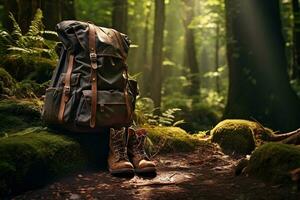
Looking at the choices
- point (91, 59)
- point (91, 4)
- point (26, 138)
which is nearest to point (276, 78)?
point (91, 59)

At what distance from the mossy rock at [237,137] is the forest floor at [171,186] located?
3.04 feet

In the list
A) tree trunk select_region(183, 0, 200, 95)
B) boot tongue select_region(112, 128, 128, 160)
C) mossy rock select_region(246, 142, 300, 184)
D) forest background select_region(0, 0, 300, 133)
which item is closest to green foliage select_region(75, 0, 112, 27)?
tree trunk select_region(183, 0, 200, 95)

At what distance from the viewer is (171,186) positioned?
12.9ft

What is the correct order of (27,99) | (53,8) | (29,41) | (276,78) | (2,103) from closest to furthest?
(2,103)
(27,99)
(29,41)
(53,8)
(276,78)

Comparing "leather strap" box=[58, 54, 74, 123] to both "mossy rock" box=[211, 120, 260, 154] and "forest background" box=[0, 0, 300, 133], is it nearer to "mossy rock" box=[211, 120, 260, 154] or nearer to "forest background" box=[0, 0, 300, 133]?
"forest background" box=[0, 0, 300, 133]

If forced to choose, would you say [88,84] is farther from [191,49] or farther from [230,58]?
[191,49]

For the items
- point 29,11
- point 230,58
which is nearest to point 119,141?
point 29,11

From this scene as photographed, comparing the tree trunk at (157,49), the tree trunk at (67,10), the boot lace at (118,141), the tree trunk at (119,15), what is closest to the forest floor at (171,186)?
the boot lace at (118,141)

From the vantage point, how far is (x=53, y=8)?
7836 mm

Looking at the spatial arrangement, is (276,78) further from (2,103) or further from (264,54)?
(2,103)

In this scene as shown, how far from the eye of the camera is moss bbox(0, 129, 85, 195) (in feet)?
11.4

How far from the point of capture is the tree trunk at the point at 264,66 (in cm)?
849

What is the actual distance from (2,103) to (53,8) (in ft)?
9.93

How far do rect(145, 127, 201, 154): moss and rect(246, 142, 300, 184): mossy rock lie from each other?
181 centimetres
